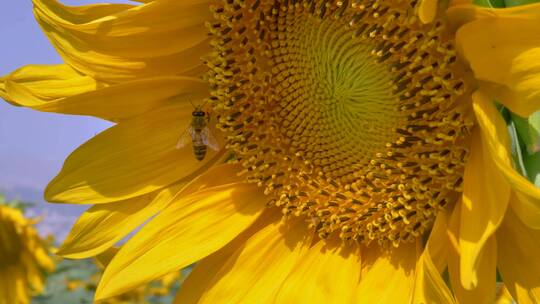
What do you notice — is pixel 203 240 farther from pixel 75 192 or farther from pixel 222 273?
pixel 75 192

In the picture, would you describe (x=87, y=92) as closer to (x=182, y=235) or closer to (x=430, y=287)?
(x=182, y=235)

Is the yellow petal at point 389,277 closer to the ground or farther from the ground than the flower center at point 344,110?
closer to the ground

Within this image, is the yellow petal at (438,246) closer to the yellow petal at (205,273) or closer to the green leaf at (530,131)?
the green leaf at (530,131)

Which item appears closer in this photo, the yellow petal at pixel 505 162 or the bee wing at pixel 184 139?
the yellow petal at pixel 505 162

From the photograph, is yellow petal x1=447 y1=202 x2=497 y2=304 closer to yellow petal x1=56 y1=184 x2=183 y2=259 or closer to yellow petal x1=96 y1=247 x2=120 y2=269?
yellow petal x1=56 y1=184 x2=183 y2=259

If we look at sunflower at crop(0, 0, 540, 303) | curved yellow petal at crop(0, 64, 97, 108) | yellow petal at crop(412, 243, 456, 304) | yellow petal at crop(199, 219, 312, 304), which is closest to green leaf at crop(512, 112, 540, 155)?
sunflower at crop(0, 0, 540, 303)

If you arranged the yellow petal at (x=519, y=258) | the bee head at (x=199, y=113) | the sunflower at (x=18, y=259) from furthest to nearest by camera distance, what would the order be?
the sunflower at (x=18, y=259)
the bee head at (x=199, y=113)
the yellow petal at (x=519, y=258)

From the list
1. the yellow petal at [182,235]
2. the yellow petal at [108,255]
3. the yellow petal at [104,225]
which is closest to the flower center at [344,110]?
the yellow petal at [182,235]
